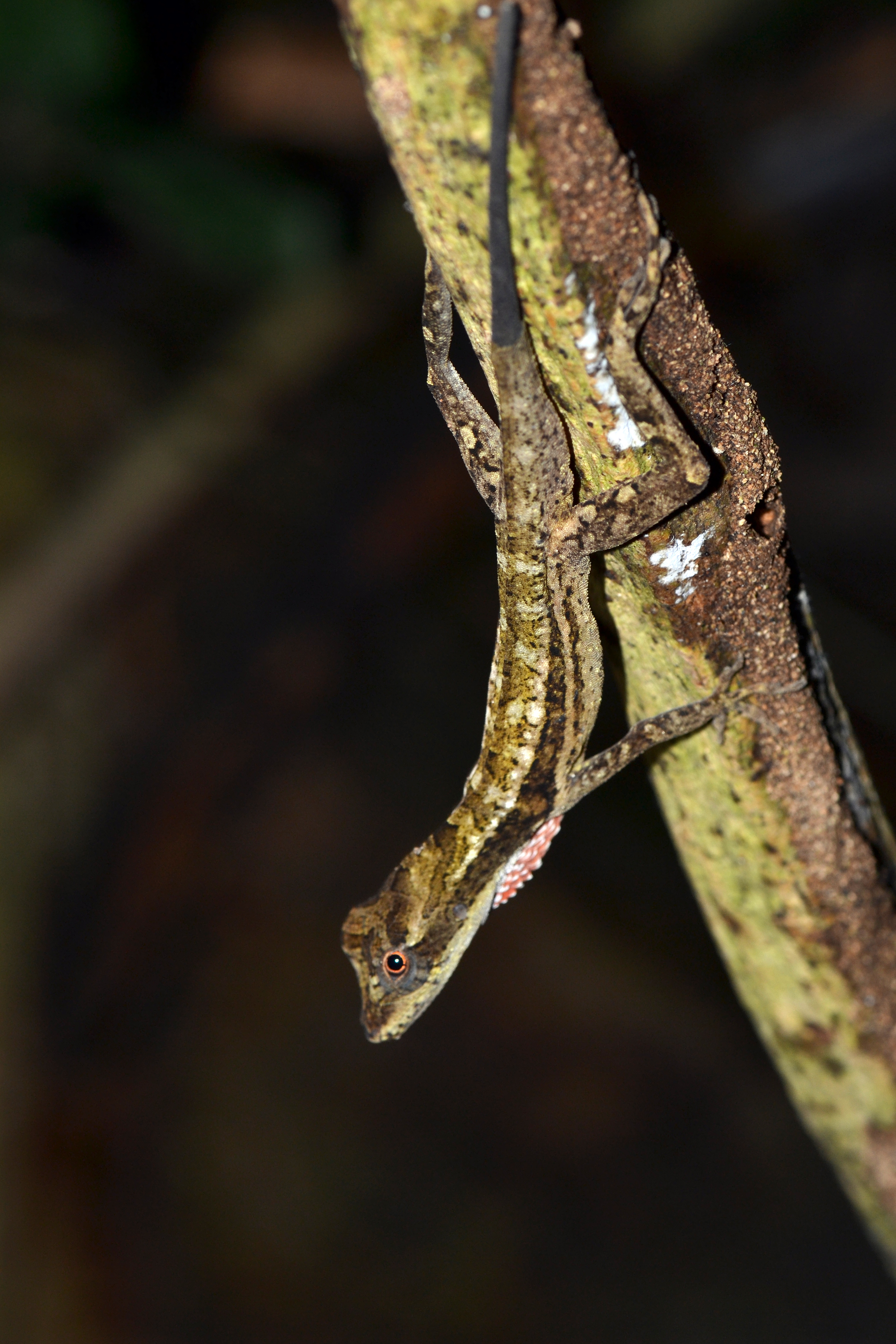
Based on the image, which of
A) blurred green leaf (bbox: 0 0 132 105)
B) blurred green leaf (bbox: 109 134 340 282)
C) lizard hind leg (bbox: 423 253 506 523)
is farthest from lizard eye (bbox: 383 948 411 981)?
blurred green leaf (bbox: 0 0 132 105)

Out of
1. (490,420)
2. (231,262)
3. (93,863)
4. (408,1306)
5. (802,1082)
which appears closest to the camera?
(490,420)

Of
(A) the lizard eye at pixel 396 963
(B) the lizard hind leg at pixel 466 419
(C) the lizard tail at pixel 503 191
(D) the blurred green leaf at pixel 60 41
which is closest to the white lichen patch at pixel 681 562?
(C) the lizard tail at pixel 503 191

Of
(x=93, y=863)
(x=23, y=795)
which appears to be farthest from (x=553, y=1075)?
(x=23, y=795)

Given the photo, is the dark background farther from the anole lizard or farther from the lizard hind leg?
the anole lizard

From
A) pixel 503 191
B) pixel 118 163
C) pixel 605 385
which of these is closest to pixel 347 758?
pixel 118 163

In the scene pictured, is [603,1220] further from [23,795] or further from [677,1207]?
[23,795]

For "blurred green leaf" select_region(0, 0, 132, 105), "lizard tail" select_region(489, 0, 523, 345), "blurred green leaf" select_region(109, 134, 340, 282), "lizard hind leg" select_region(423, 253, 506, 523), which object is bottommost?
"lizard tail" select_region(489, 0, 523, 345)

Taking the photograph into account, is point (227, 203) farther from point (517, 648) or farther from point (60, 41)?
point (517, 648)
